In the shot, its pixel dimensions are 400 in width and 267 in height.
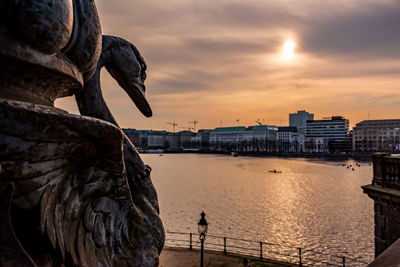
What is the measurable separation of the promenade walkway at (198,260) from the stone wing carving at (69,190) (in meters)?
10.3

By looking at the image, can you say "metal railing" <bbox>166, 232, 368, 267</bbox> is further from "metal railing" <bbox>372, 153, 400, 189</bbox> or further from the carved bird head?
the carved bird head

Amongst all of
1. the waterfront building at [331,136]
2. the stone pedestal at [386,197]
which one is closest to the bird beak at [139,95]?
the stone pedestal at [386,197]

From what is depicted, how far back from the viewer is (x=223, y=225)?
74.6 ft

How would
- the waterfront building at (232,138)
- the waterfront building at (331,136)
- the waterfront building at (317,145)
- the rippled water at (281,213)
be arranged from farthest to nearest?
the waterfront building at (232,138) < the waterfront building at (317,145) < the waterfront building at (331,136) < the rippled water at (281,213)

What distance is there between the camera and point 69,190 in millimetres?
2307

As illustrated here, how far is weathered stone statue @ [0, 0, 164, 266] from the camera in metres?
1.80

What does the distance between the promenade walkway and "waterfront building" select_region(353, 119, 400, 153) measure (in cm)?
14454

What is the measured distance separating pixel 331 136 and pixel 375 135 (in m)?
19.0

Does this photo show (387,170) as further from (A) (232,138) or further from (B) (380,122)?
(A) (232,138)

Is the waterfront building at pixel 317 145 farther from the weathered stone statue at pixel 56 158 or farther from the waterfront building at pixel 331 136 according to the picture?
the weathered stone statue at pixel 56 158

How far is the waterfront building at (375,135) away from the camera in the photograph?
141 m

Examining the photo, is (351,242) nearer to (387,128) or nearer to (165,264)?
(165,264)

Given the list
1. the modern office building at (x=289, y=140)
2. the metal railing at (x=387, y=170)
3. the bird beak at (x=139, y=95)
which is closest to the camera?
the bird beak at (x=139, y=95)

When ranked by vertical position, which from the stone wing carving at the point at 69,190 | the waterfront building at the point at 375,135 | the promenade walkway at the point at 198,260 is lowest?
the promenade walkway at the point at 198,260
